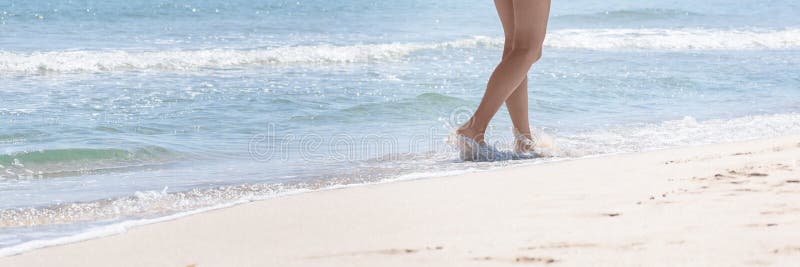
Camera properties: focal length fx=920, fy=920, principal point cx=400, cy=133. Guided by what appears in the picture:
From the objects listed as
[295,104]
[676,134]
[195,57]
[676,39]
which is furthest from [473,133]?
[676,39]

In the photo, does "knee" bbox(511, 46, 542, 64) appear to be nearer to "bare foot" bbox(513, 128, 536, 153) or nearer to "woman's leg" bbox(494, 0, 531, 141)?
"woman's leg" bbox(494, 0, 531, 141)

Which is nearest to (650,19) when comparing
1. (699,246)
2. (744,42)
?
(744,42)

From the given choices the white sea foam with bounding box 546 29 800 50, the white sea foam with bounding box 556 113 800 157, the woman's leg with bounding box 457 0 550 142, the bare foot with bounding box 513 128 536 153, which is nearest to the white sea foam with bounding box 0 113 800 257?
the white sea foam with bounding box 556 113 800 157

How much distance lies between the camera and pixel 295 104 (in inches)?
271

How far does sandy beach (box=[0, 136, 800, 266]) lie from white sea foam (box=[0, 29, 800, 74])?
6956 mm

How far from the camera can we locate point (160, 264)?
2.31 m

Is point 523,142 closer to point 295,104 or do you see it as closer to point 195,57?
point 295,104

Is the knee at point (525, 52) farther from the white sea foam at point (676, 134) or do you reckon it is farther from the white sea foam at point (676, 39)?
the white sea foam at point (676, 39)

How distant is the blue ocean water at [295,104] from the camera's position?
160 inches

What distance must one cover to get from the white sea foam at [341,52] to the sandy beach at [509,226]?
22.8ft

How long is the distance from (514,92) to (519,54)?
27cm

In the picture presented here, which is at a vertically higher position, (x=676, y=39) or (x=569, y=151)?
(x=676, y=39)

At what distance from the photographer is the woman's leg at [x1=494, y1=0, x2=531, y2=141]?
4.16m

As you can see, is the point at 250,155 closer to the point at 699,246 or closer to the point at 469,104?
the point at 469,104
